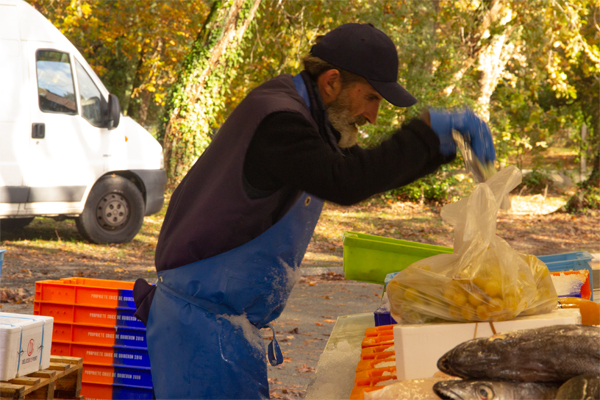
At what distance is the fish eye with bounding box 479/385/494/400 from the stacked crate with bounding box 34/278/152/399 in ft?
8.58

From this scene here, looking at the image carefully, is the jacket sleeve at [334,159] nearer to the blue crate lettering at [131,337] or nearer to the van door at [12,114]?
the blue crate lettering at [131,337]

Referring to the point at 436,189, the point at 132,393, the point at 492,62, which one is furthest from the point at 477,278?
the point at 492,62

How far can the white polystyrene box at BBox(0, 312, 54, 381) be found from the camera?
3016 millimetres

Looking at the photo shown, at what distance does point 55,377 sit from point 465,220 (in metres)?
2.44

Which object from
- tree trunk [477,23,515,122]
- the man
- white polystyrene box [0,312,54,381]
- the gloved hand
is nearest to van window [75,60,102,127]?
white polystyrene box [0,312,54,381]

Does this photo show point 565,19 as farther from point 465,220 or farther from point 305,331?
point 465,220

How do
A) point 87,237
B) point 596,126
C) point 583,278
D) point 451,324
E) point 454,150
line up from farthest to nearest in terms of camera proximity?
point 596,126 < point 87,237 < point 583,278 < point 454,150 < point 451,324

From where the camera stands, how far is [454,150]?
6.61 feet

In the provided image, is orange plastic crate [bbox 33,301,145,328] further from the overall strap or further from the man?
the overall strap

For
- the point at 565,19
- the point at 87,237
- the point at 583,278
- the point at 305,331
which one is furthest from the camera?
the point at 565,19

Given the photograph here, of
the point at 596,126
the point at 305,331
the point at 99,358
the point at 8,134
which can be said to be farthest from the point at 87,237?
the point at 596,126

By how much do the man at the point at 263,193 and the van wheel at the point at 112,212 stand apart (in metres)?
7.53

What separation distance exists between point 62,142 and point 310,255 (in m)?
4.35

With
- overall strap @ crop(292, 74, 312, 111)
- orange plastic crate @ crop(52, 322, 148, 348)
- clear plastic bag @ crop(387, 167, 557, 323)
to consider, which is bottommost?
orange plastic crate @ crop(52, 322, 148, 348)
